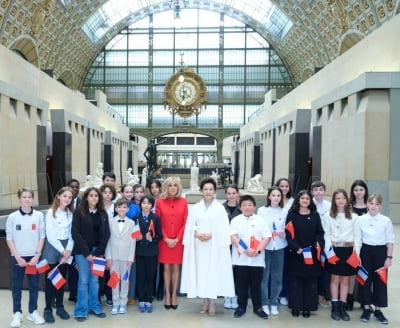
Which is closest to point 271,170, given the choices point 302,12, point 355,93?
Answer: point 355,93

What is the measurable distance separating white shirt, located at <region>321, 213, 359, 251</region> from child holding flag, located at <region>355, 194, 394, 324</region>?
0.21 feet

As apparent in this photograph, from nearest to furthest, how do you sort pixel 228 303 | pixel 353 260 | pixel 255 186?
pixel 353 260, pixel 228 303, pixel 255 186

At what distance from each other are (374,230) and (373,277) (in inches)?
24.3

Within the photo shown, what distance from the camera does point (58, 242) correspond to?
553 cm

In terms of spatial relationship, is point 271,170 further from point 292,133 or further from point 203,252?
point 203,252

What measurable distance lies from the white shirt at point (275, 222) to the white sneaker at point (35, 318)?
2993 millimetres

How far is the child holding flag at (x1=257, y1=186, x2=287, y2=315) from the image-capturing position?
19.3ft

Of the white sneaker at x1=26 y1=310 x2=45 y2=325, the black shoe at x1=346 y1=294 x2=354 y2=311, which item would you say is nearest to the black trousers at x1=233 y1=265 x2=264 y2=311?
the black shoe at x1=346 y1=294 x2=354 y2=311

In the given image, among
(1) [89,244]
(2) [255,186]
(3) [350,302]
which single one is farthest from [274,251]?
(2) [255,186]

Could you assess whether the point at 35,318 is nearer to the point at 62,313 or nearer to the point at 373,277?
the point at 62,313

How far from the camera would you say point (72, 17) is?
4266 centimetres

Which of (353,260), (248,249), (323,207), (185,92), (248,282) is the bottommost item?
(248,282)

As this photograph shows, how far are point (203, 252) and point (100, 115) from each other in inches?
1181

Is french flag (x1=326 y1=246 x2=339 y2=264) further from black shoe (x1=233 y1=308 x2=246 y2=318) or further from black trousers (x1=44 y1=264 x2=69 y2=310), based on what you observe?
black trousers (x1=44 y1=264 x2=69 y2=310)
